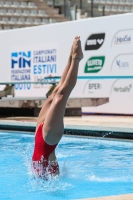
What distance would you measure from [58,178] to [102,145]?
3.38m

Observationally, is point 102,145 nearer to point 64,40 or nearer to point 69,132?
point 69,132

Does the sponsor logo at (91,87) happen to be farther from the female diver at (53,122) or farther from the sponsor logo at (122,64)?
the female diver at (53,122)

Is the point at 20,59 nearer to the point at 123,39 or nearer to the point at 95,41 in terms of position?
the point at 95,41

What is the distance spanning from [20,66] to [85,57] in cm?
246

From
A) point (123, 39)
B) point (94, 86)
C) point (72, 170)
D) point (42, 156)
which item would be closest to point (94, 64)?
point (94, 86)

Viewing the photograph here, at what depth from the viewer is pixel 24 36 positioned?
14.0m

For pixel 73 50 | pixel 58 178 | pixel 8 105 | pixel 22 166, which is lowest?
pixel 8 105

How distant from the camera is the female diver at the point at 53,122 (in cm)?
409

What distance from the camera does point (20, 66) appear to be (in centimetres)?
1414

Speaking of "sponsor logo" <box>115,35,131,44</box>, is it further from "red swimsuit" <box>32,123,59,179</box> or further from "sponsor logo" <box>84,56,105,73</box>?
"red swimsuit" <box>32,123,59,179</box>

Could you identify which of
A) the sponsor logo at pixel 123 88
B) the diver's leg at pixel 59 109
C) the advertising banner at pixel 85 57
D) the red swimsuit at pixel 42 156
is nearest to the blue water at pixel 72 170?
the red swimsuit at pixel 42 156

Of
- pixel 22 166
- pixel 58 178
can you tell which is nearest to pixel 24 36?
pixel 22 166

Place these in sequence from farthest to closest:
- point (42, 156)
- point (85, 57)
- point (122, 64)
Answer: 1. point (85, 57)
2. point (122, 64)
3. point (42, 156)

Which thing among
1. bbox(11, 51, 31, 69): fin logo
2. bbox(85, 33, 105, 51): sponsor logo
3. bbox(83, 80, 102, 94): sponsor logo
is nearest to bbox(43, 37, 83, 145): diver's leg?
bbox(83, 80, 102, 94): sponsor logo
